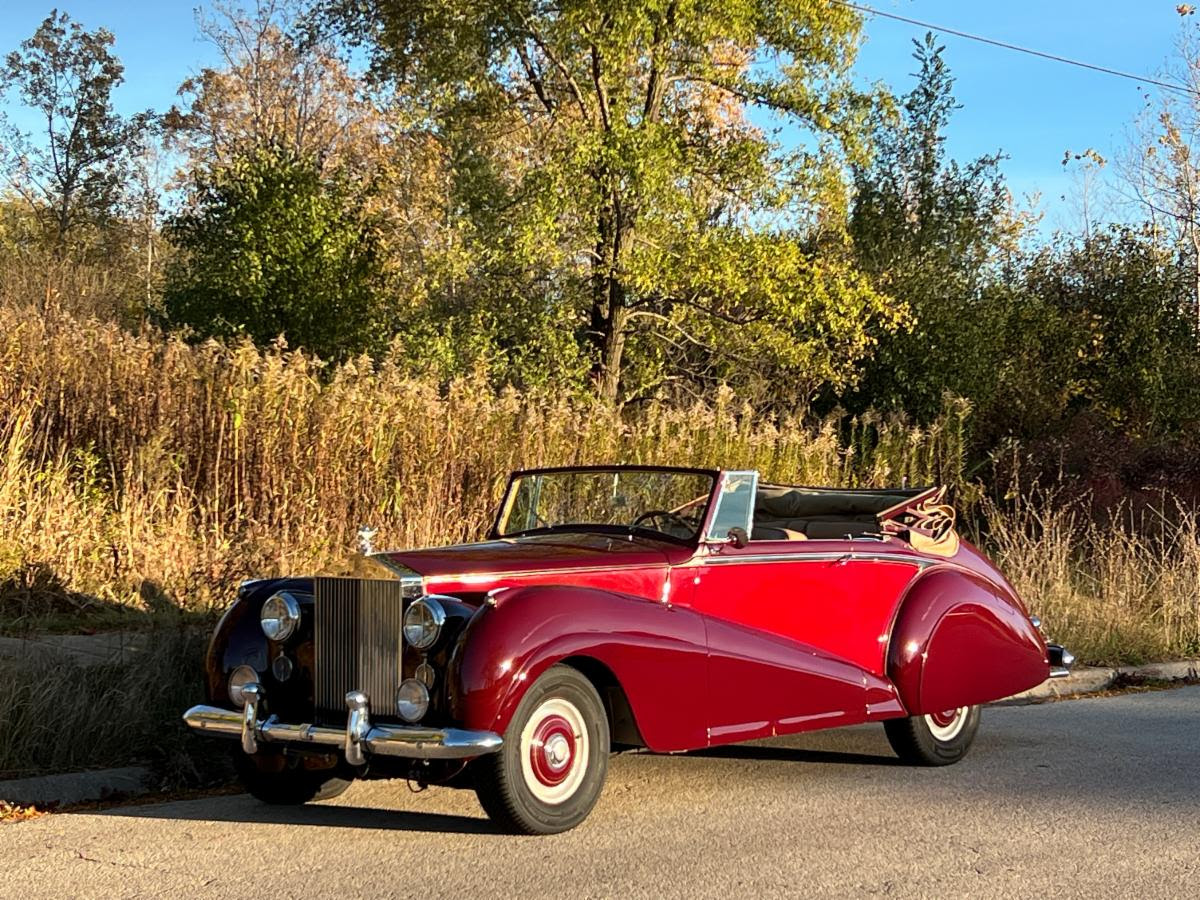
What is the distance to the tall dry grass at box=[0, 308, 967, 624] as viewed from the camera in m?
10.1

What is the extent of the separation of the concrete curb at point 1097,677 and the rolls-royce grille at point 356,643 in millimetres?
5818

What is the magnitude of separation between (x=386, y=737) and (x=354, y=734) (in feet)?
0.52

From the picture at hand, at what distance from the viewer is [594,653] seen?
5.58 m

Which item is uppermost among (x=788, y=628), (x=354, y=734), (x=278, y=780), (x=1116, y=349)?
(x=1116, y=349)

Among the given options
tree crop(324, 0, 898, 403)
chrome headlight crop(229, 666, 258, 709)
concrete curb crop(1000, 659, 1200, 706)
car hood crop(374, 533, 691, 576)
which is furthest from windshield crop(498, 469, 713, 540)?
tree crop(324, 0, 898, 403)

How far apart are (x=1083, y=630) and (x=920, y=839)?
272 inches

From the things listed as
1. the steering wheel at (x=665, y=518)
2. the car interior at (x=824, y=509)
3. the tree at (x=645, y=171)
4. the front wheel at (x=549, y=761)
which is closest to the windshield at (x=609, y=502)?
the steering wheel at (x=665, y=518)

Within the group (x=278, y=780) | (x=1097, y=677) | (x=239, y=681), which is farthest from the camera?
(x=1097, y=677)

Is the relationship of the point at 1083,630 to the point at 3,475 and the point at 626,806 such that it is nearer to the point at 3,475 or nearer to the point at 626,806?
the point at 626,806

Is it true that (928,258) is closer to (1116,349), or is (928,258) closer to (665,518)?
(1116,349)

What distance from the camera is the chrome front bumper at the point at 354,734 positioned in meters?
5.11

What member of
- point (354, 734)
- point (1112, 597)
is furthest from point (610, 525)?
point (1112, 597)

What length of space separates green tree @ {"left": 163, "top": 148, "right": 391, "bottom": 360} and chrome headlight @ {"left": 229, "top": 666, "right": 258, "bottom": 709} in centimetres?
1510

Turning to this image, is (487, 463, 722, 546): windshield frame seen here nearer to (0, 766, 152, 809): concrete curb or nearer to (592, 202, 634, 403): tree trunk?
(0, 766, 152, 809): concrete curb
